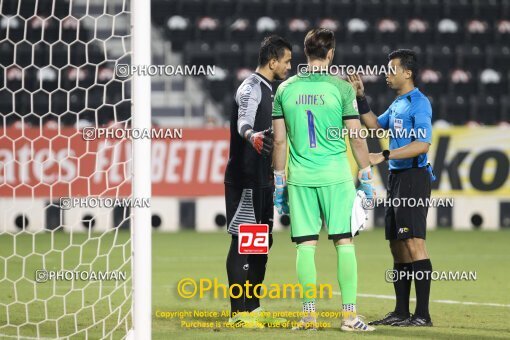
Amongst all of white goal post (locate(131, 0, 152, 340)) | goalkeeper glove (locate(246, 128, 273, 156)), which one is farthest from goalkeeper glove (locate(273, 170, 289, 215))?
white goal post (locate(131, 0, 152, 340))

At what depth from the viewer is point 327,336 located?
579cm

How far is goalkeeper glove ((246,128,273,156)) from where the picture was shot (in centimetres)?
603

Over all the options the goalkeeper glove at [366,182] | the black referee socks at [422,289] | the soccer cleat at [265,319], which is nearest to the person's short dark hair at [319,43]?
the goalkeeper glove at [366,182]

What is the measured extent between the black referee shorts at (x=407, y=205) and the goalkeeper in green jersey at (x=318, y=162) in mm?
473

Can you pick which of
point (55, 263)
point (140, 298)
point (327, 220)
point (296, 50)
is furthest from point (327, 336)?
point (296, 50)

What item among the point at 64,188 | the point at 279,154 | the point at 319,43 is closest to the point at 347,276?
the point at 279,154

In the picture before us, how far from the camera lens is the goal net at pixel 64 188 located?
6.62 m

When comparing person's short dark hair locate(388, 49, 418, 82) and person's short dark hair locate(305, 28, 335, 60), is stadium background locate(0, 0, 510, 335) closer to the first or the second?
person's short dark hair locate(388, 49, 418, 82)

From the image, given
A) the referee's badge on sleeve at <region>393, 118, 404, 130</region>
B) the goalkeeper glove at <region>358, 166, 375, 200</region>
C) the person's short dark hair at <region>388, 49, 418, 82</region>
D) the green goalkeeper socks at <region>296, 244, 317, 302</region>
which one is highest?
the person's short dark hair at <region>388, 49, 418, 82</region>

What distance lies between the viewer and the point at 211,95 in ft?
57.5

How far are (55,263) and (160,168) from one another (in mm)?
4064

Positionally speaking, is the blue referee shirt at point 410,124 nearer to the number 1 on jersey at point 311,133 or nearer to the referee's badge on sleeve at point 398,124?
the referee's badge on sleeve at point 398,124

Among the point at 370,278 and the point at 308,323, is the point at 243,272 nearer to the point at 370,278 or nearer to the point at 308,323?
the point at 308,323

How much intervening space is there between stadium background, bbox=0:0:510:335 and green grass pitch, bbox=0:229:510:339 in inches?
7.7
